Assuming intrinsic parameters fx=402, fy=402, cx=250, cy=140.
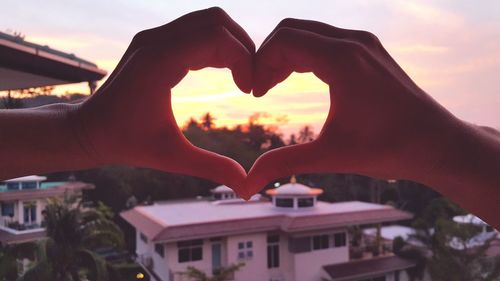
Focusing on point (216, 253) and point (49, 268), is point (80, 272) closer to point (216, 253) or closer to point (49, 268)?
point (49, 268)

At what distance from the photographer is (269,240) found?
11000 mm

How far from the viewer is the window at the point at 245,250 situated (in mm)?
10461

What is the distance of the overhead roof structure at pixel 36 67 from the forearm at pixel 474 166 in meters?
2.41

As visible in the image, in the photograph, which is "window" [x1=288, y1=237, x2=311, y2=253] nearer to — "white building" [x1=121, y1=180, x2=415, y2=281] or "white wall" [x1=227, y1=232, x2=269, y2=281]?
"white building" [x1=121, y1=180, x2=415, y2=281]

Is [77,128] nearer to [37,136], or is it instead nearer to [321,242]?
[37,136]

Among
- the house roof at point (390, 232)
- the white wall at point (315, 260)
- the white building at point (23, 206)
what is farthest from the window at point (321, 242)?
the white building at point (23, 206)

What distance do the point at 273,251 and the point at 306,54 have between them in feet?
34.8

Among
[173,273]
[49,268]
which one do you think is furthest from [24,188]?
[49,268]

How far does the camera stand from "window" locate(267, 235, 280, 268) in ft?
36.1

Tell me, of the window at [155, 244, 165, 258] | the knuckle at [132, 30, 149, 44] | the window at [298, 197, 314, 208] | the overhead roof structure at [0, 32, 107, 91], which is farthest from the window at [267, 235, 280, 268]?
the knuckle at [132, 30, 149, 44]

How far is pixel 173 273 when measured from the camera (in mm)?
9656

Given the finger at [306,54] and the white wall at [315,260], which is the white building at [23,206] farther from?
the finger at [306,54]

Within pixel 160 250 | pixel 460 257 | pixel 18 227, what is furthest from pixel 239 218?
pixel 18 227

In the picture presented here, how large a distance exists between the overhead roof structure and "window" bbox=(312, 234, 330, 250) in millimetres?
9326
